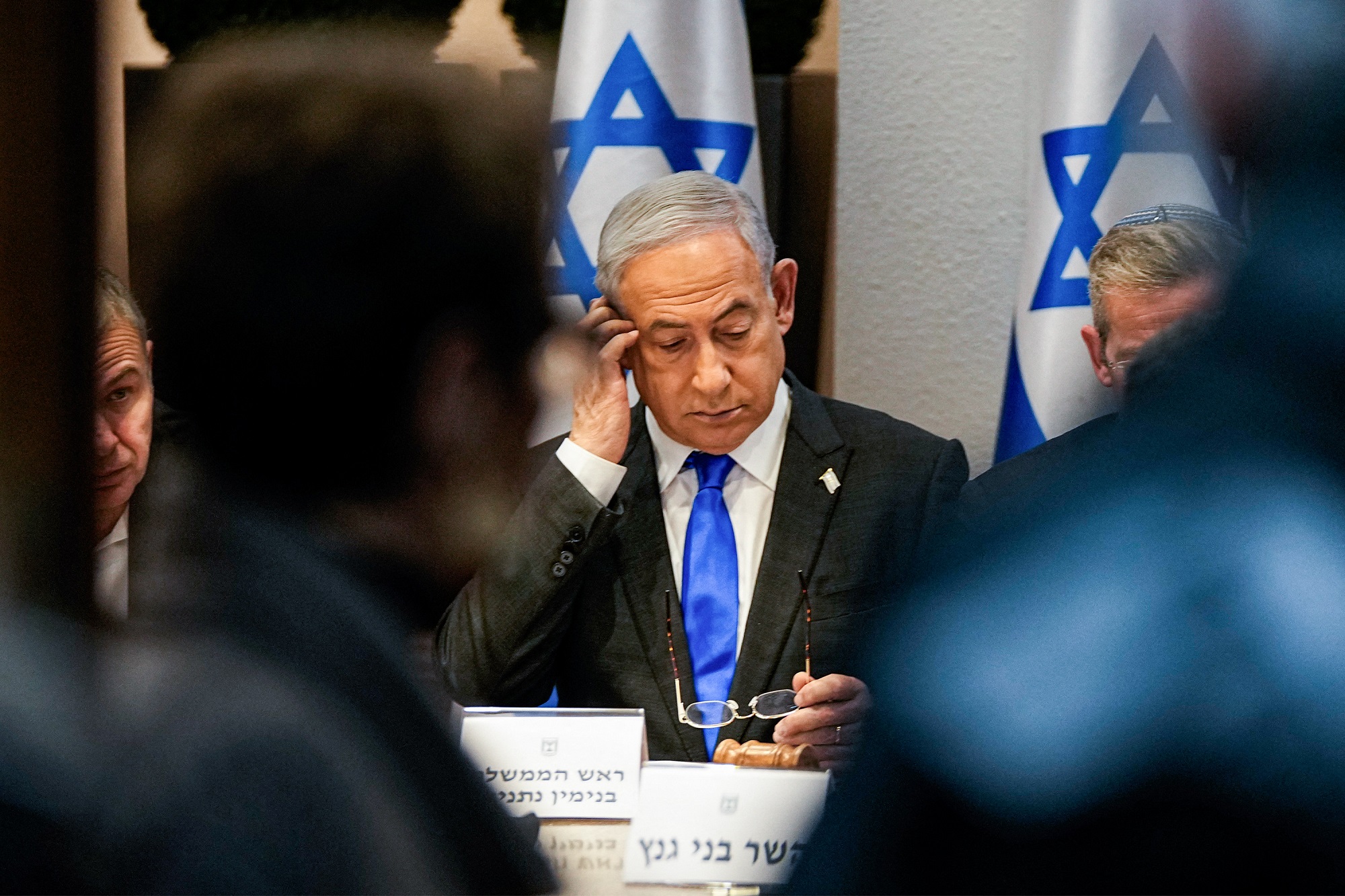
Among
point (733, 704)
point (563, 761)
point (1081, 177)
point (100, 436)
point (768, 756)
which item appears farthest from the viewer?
point (1081, 177)

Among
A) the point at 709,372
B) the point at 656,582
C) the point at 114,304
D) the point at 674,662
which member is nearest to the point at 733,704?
the point at 674,662

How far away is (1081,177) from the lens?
2744 mm

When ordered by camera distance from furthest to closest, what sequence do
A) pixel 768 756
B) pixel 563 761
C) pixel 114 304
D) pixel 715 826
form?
1. pixel 768 756
2. pixel 563 761
3. pixel 715 826
4. pixel 114 304

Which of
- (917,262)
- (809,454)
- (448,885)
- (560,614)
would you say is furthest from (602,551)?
(448,885)

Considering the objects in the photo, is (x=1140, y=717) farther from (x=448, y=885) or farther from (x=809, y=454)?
(x=809, y=454)

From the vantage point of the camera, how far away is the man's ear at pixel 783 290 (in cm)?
237

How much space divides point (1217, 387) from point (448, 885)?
0.41m

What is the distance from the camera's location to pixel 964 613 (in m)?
0.60

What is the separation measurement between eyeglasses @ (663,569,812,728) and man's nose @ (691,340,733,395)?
336 mm

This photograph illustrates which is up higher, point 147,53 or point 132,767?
point 147,53

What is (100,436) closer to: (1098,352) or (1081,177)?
(1098,352)

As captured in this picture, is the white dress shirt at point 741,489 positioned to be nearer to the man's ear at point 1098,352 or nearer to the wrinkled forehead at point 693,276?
the wrinkled forehead at point 693,276

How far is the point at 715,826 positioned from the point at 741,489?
986mm

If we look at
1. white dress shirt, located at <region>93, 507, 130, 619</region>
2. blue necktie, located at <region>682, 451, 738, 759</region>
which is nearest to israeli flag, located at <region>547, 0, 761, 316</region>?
blue necktie, located at <region>682, 451, 738, 759</region>
